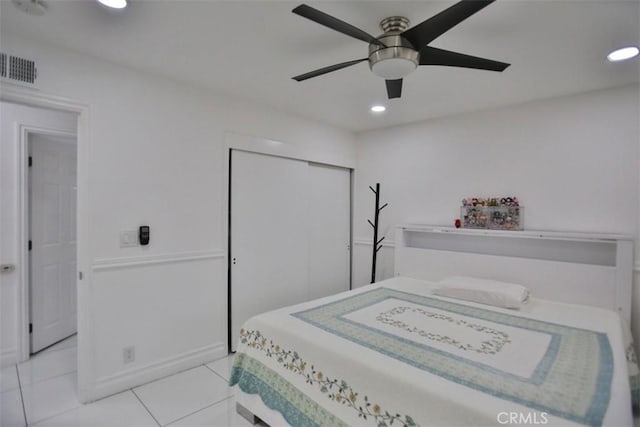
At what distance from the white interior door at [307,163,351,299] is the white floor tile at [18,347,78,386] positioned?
2.34m

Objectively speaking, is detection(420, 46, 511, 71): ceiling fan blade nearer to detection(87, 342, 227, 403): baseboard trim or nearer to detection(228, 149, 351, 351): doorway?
detection(228, 149, 351, 351): doorway

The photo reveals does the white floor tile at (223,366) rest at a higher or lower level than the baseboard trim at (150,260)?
lower

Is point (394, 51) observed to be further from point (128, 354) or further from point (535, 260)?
point (128, 354)

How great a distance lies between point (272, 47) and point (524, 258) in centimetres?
277

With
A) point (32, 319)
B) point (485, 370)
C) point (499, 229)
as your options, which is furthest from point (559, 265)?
point (32, 319)

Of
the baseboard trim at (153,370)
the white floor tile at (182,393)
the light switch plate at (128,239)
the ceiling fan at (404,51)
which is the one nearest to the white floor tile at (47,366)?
the baseboard trim at (153,370)

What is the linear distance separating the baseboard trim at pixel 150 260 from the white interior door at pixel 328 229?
4.22 feet

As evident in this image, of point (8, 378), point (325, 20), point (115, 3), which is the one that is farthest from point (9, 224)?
point (325, 20)

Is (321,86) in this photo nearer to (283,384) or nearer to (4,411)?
(283,384)

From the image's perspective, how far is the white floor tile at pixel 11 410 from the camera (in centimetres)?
201

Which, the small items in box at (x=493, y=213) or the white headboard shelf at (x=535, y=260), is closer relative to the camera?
the white headboard shelf at (x=535, y=260)

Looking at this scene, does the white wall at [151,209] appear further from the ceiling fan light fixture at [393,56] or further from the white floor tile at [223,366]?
the ceiling fan light fixture at [393,56]

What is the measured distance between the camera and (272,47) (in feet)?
6.74

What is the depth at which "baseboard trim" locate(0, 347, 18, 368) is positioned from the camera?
2.72 metres
